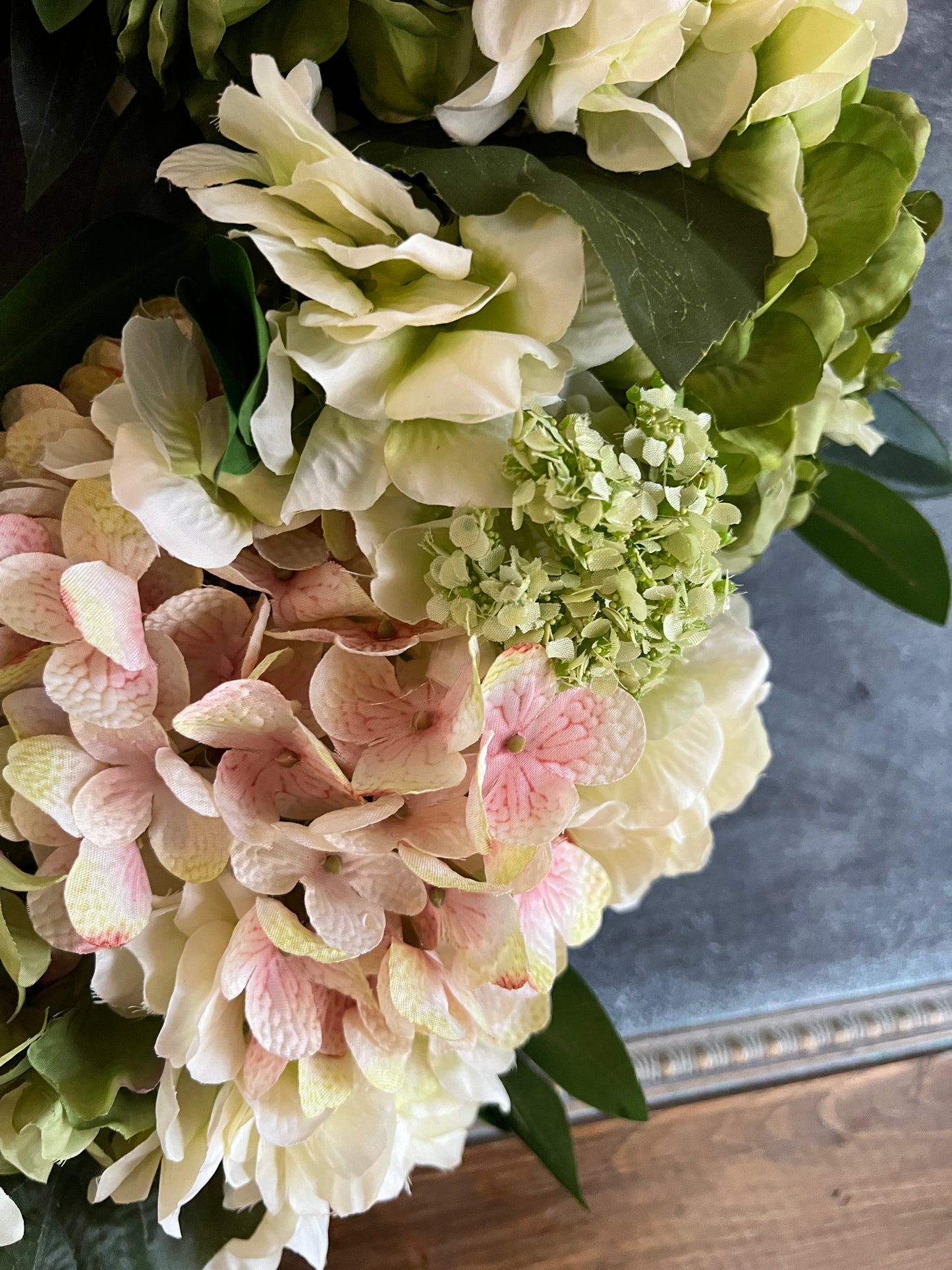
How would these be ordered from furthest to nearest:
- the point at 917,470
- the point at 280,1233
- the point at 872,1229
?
the point at 872,1229 → the point at 917,470 → the point at 280,1233

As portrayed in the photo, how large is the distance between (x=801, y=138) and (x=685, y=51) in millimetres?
50

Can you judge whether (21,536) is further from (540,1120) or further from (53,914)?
(540,1120)

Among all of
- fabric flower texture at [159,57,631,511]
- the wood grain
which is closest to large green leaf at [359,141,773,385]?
fabric flower texture at [159,57,631,511]

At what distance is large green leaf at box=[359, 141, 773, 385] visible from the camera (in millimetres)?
268

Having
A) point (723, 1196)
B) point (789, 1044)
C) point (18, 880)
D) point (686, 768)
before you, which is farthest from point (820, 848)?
point (18, 880)

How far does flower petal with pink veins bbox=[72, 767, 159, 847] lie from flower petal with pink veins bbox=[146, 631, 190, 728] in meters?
0.02

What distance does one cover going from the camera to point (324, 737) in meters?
0.33

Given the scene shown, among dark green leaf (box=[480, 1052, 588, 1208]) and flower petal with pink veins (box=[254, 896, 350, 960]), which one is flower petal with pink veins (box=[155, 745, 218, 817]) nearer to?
flower petal with pink veins (box=[254, 896, 350, 960])

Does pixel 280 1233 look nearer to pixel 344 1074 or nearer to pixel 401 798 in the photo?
pixel 344 1074

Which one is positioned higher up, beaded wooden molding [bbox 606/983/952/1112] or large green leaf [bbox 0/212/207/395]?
large green leaf [bbox 0/212/207/395]

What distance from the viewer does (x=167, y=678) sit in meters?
0.31

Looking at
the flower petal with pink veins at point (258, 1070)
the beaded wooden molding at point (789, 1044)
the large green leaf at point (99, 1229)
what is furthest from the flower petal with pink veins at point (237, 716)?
the beaded wooden molding at point (789, 1044)

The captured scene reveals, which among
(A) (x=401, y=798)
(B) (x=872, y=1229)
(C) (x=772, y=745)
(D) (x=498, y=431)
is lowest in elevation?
(B) (x=872, y=1229)

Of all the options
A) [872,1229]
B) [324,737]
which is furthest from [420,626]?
[872,1229]
